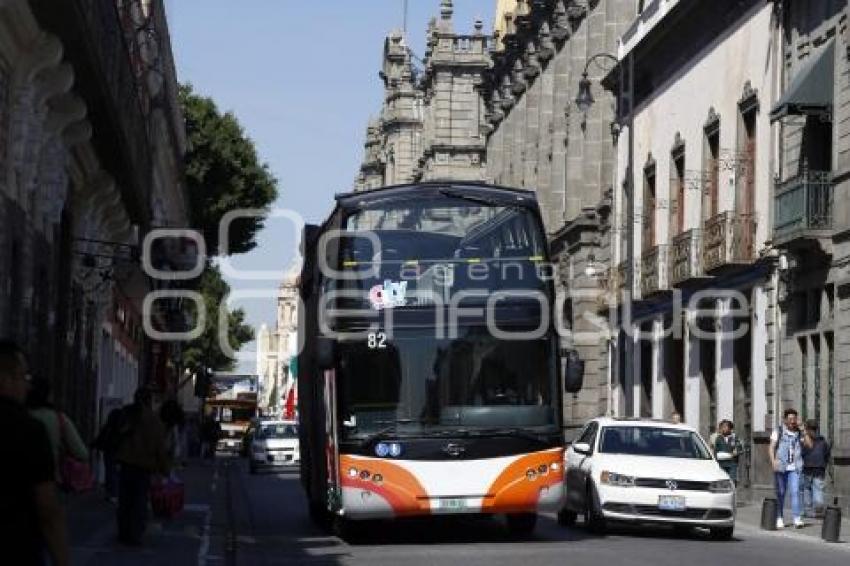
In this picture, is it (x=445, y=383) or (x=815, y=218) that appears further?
(x=815, y=218)

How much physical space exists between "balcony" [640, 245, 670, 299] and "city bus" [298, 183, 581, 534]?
71.5 ft

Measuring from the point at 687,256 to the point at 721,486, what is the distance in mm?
17738

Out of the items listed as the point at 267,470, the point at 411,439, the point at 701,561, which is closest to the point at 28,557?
the point at 701,561

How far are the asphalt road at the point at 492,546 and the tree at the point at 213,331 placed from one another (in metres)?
50.0

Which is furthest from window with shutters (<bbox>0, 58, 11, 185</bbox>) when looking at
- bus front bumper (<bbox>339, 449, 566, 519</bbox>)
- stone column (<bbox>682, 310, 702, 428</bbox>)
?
stone column (<bbox>682, 310, 702, 428</bbox>)

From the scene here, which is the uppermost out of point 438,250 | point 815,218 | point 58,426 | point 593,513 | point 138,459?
point 815,218

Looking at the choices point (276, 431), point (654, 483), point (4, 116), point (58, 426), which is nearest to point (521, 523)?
point (654, 483)

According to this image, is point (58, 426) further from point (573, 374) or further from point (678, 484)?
point (678, 484)

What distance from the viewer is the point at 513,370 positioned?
76.5ft

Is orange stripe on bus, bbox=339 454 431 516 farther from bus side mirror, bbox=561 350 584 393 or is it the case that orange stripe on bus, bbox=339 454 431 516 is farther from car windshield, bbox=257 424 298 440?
car windshield, bbox=257 424 298 440

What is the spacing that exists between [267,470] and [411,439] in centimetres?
3533

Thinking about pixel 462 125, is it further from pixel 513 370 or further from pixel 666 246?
pixel 513 370

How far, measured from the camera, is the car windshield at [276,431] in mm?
58375

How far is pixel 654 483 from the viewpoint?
24953 millimetres
